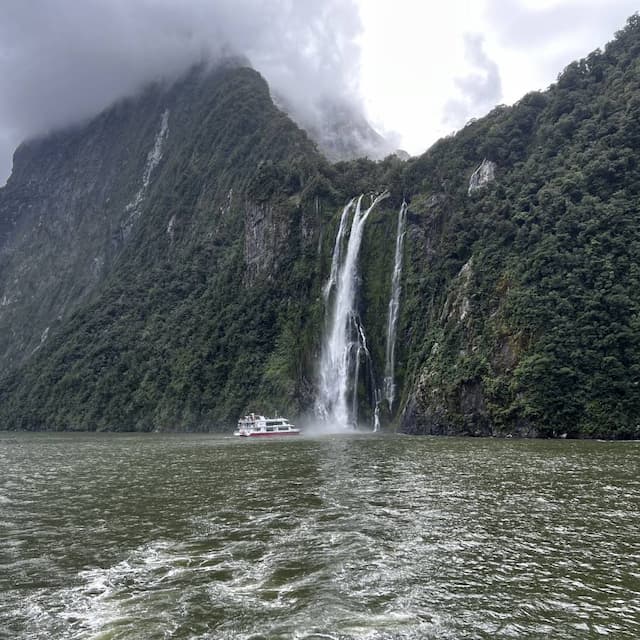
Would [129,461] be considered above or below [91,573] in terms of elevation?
above

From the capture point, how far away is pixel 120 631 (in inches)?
291

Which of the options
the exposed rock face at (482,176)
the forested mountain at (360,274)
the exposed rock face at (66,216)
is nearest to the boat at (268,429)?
the forested mountain at (360,274)

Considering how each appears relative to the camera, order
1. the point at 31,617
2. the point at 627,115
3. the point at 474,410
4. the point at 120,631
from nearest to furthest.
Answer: the point at 120,631
the point at 31,617
the point at 474,410
the point at 627,115

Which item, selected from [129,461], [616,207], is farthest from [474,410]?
[129,461]

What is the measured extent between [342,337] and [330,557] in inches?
2001

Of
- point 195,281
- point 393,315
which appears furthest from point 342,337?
point 195,281

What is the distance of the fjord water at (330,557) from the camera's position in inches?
300

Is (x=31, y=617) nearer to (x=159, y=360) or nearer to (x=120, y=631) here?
(x=120, y=631)

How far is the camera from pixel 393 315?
58906mm

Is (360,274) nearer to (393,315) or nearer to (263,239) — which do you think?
(393,315)

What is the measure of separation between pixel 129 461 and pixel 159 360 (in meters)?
60.0

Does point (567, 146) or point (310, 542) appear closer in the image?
point (310, 542)

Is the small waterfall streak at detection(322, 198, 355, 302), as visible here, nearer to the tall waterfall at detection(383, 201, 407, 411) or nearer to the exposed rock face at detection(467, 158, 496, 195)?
the tall waterfall at detection(383, 201, 407, 411)

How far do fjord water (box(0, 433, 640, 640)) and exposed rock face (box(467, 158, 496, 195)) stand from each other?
4059 centimetres
